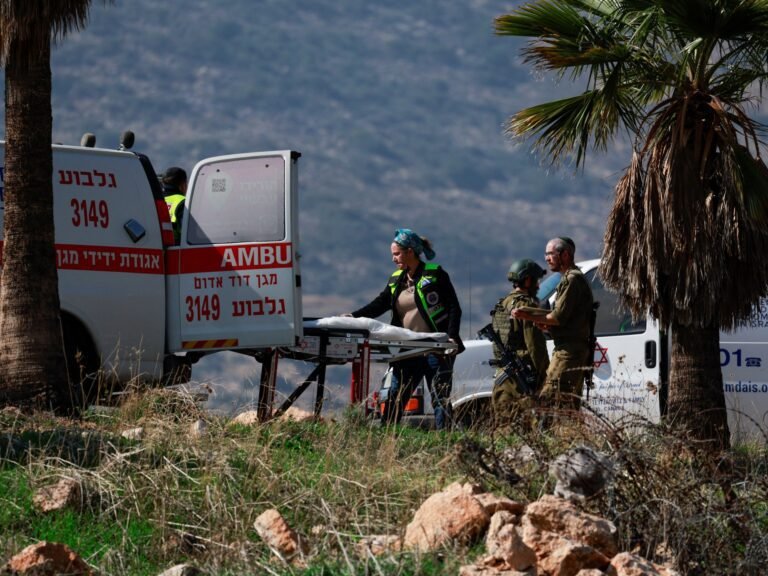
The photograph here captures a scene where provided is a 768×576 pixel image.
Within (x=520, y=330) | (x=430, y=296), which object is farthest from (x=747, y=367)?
(x=430, y=296)

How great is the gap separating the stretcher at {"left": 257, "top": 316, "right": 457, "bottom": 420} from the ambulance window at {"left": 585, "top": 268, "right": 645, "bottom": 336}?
1.81m

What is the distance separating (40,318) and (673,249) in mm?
5182

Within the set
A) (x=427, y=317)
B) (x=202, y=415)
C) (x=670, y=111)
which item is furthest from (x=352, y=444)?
(x=670, y=111)

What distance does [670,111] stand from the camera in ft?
39.1

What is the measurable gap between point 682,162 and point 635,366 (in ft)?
6.36

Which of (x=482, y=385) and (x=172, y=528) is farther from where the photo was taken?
(x=482, y=385)

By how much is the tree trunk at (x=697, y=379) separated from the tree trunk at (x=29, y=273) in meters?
5.02

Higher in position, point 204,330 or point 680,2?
point 680,2

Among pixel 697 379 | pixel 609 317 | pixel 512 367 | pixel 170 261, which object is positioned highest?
pixel 170 261

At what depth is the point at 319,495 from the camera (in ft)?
25.5

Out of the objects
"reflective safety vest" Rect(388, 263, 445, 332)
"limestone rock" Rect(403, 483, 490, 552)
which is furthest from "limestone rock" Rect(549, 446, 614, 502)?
"reflective safety vest" Rect(388, 263, 445, 332)

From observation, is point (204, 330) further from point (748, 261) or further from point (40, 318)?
point (748, 261)

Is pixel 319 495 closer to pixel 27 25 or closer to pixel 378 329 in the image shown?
pixel 378 329

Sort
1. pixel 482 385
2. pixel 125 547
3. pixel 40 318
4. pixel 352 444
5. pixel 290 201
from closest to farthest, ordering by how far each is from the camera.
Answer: pixel 125 547 < pixel 352 444 < pixel 40 318 < pixel 290 201 < pixel 482 385
